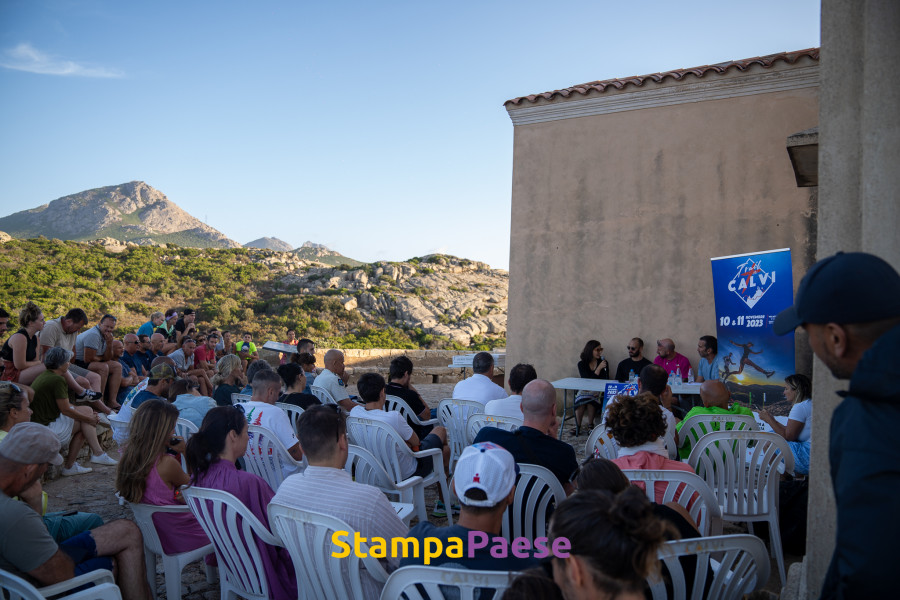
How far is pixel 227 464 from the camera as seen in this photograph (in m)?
3.02

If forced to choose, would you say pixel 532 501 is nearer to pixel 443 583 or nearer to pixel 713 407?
pixel 443 583

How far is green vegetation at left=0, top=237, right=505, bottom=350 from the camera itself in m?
27.0

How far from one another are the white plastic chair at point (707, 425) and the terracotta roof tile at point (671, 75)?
19.9 ft

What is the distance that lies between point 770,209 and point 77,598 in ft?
28.7

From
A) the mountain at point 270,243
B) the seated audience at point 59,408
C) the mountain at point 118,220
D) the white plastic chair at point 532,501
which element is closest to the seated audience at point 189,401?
the seated audience at point 59,408

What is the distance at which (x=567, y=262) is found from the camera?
9.62 metres

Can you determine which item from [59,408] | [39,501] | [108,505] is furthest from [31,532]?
[59,408]

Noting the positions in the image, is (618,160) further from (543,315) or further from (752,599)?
(752,599)

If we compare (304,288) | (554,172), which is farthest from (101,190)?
(554,172)

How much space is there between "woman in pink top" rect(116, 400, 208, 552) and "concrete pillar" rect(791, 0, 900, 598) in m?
2.80

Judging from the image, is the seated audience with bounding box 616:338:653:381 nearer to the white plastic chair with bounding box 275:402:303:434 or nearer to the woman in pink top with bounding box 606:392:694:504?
the white plastic chair with bounding box 275:402:303:434

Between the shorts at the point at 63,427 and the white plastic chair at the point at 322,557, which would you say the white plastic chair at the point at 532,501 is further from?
the shorts at the point at 63,427

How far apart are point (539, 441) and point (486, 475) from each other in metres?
1.14

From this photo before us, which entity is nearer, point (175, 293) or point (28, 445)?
point (28, 445)
